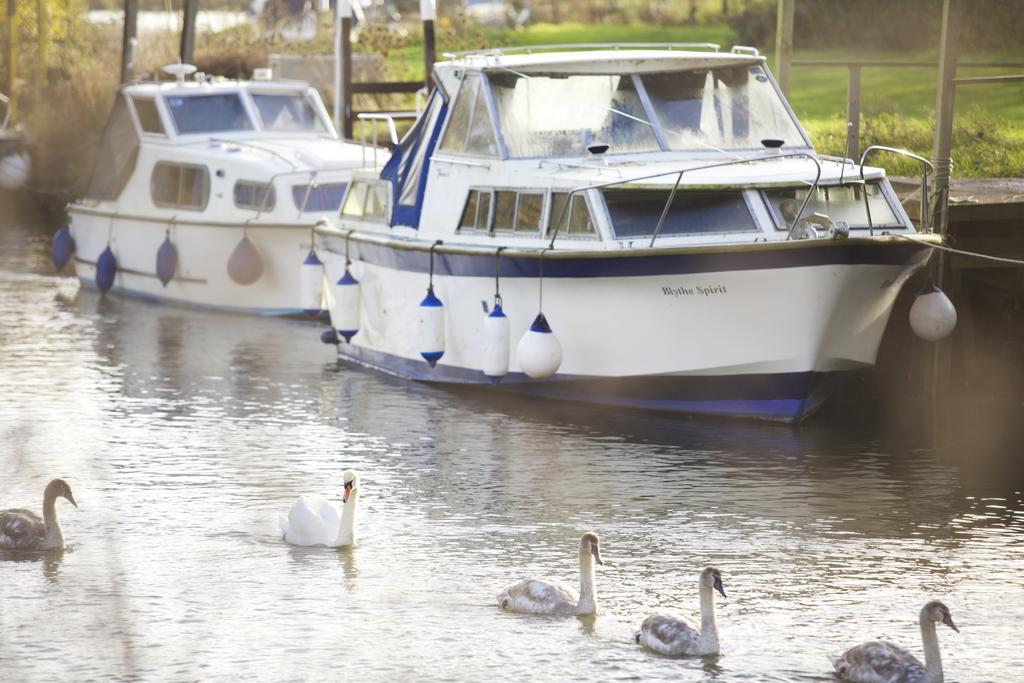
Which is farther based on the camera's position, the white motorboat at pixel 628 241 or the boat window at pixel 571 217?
the boat window at pixel 571 217

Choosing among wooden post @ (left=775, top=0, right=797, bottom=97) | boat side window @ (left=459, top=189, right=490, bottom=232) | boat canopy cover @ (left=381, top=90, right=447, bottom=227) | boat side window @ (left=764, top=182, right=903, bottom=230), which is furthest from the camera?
wooden post @ (left=775, top=0, right=797, bottom=97)

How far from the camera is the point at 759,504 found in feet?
43.4

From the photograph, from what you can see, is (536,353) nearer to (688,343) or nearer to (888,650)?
(688,343)

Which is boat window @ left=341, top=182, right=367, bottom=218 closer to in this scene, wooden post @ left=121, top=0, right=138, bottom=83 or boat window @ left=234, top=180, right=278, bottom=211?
boat window @ left=234, top=180, right=278, bottom=211

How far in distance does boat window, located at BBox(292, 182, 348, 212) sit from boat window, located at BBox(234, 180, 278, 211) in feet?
0.95

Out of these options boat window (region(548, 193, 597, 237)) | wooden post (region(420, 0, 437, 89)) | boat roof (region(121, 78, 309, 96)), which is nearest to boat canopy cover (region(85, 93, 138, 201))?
boat roof (region(121, 78, 309, 96))

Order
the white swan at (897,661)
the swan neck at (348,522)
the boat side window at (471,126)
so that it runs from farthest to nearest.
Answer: the boat side window at (471,126)
the swan neck at (348,522)
the white swan at (897,661)

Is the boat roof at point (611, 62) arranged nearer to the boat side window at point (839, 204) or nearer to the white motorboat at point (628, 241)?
the white motorboat at point (628, 241)

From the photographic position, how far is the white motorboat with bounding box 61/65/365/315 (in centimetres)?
2294

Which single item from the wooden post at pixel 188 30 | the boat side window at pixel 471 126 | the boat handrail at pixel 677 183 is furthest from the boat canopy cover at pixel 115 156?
the boat handrail at pixel 677 183

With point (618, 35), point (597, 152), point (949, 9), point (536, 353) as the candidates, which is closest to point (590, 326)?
point (536, 353)

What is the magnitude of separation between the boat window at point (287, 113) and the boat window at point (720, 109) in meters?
9.21

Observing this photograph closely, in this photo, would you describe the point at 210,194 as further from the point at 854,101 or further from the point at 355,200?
the point at 854,101

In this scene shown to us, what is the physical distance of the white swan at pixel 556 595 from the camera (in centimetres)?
1055
